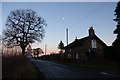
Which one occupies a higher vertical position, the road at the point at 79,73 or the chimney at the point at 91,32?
the chimney at the point at 91,32

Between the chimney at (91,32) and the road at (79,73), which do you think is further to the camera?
the chimney at (91,32)

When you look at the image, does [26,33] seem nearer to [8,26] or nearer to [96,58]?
[8,26]

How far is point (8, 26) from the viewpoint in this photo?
63312 millimetres

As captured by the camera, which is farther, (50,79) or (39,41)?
(39,41)

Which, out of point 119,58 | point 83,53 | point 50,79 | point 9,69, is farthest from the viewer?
point 83,53

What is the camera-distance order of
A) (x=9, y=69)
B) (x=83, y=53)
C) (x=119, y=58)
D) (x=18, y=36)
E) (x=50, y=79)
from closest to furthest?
(x=9, y=69), (x=50, y=79), (x=119, y=58), (x=83, y=53), (x=18, y=36)

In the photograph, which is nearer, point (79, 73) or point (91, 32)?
point (79, 73)

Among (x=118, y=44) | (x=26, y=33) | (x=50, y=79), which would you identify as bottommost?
(x=50, y=79)

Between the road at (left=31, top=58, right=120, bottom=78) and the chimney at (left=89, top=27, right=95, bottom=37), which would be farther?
Answer: the chimney at (left=89, top=27, right=95, bottom=37)

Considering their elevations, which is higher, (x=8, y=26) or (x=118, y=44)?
(x=8, y=26)

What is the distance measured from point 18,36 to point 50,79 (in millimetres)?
46292

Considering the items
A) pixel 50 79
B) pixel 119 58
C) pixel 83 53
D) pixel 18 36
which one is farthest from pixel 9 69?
pixel 18 36

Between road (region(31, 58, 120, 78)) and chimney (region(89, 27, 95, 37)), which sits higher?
chimney (region(89, 27, 95, 37))

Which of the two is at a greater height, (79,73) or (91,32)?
(91,32)
